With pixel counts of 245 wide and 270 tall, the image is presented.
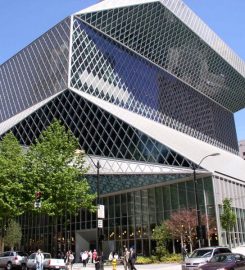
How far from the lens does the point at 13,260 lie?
38.7 metres

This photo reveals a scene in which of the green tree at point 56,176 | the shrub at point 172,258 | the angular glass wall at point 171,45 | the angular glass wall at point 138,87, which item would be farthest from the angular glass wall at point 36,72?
the shrub at point 172,258

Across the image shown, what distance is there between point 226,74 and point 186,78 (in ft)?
49.2

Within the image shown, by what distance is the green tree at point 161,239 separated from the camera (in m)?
43.2

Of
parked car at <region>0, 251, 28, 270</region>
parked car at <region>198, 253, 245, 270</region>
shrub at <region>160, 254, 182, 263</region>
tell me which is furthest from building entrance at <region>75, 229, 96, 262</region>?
parked car at <region>198, 253, 245, 270</region>

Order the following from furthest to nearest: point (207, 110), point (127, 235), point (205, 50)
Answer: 1. point (207, 110)
2. point (205, 50)
3. point (127, 235)

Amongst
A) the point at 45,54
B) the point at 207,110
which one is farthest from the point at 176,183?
the point at 207,110

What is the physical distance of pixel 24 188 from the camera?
37.2 meters

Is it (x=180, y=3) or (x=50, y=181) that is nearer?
(x=50, y=181)

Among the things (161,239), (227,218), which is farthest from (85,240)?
(227,218)

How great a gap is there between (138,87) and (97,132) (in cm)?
1959

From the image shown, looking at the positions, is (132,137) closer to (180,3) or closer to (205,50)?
(180,3)

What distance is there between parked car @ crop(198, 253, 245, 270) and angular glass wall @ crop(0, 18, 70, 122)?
42.8m

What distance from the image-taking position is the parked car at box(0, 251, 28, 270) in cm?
→ 3862

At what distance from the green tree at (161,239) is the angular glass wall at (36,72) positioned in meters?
26.2
